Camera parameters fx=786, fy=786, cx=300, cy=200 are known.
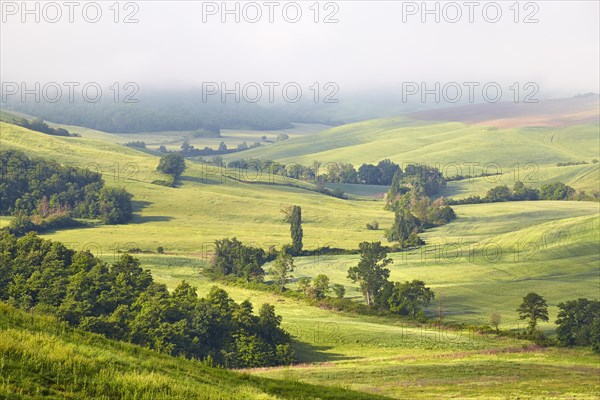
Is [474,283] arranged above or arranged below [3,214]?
below

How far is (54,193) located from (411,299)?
319ft

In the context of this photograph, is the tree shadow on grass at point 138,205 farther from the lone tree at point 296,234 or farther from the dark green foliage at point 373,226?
the lone tree at point 296,234

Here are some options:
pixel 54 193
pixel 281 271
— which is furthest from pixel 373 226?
pixel 54 193

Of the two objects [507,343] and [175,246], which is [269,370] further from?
[175,246]

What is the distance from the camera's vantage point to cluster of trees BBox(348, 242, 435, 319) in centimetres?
8300

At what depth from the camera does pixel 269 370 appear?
57.2m

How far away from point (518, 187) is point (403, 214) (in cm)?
6263

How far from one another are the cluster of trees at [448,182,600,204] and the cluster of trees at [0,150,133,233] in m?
79.4

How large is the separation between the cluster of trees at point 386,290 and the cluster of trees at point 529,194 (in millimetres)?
98571

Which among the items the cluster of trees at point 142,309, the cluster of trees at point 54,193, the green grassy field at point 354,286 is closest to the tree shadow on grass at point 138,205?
the green grassy field at point 354,286

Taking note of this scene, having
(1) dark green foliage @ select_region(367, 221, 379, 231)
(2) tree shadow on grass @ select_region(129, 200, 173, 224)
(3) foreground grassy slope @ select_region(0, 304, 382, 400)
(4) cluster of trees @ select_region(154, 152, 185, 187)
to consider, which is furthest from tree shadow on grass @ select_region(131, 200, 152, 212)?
(3) foreground grassy slope @ select_region(0, 304, 382, 400)

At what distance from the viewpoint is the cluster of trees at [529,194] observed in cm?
18512

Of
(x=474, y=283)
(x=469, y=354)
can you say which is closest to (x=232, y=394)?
(x=469, y=354)

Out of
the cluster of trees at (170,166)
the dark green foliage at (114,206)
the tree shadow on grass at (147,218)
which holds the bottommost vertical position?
the tree shadow on grass at (147,218)
